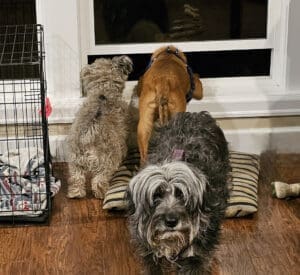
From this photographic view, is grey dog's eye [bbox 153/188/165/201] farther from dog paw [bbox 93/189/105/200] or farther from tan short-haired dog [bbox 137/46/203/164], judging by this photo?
dog paw [bbox 93/189/105/200]

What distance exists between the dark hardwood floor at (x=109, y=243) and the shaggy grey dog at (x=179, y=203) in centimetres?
38

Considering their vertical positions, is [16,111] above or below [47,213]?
above

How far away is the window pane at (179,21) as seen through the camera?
4133mm

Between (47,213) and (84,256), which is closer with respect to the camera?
(84,256)

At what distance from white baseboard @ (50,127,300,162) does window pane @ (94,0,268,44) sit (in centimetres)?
57

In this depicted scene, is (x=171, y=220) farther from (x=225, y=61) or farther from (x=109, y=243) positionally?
(x=225, y=61)

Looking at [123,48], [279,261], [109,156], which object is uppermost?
[123,48]

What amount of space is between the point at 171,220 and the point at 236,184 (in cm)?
129

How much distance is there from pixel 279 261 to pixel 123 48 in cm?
167

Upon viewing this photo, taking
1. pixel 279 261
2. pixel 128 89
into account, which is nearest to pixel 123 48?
pixel 128 89

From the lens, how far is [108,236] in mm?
3277

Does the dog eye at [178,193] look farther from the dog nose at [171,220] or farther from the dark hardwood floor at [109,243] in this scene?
the dark hardwood floor at [109,243]

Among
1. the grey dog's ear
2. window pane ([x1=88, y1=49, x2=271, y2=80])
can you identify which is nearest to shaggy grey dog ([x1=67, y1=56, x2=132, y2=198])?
the grey dog's ear

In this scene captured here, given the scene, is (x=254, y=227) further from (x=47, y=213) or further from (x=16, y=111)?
(x=16, y=111)
